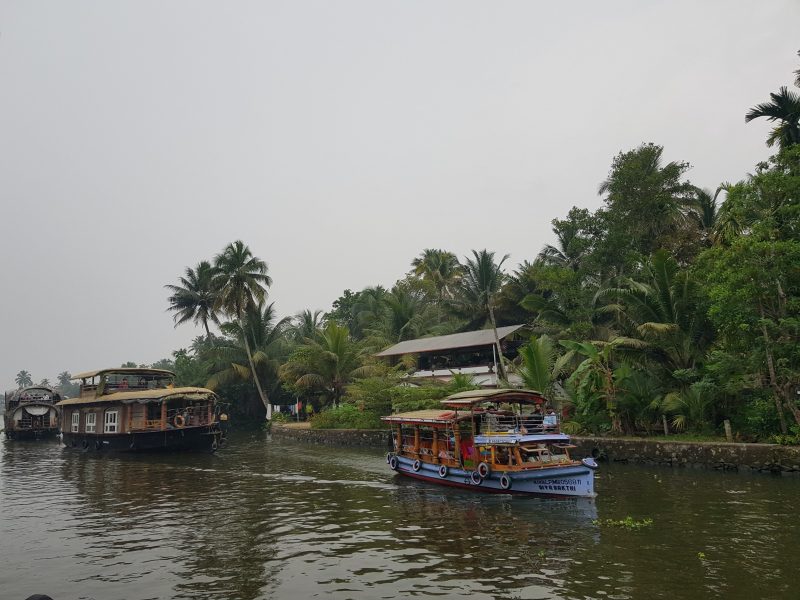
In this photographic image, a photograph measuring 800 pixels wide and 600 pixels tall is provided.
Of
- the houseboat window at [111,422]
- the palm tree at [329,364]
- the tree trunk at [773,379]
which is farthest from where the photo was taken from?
the palm tree at [329,364]

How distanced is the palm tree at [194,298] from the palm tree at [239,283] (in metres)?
8.73

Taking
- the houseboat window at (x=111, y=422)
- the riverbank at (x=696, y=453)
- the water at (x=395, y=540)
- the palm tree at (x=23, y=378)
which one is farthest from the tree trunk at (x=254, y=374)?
the palm tree at (x=23, y=378)

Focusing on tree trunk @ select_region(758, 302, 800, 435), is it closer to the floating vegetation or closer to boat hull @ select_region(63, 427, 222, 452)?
the floating vegetation

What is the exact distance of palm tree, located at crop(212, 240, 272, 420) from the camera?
5116 cm

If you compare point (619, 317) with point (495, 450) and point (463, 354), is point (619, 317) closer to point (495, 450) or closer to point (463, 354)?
point (463, 354)

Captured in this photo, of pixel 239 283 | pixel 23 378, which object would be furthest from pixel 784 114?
pixel 23 378

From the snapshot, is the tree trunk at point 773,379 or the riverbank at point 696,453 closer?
the riverbank at point 696,453

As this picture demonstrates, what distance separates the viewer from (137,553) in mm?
12453

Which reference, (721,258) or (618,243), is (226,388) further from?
(721,258)

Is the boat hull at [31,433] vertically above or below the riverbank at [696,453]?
above

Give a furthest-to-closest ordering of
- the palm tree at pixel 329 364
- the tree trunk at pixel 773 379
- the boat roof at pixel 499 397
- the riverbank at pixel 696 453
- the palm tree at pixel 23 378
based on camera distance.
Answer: the palm tree at pixel 23 378 → the palm tree at pixel 329 364 → the tree trunk at pixel 773 379 → the boat roof at pixel 499 397 → the riverbank at pixel 696 453

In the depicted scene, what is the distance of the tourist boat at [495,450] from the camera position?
16.9 meters

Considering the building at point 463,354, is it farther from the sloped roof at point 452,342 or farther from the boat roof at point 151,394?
the boat roof at point 151,394

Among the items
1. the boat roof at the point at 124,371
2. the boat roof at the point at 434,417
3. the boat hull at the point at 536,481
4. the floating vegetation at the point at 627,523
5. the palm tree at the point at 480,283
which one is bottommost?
the floating vegetation at the point at 627,523
